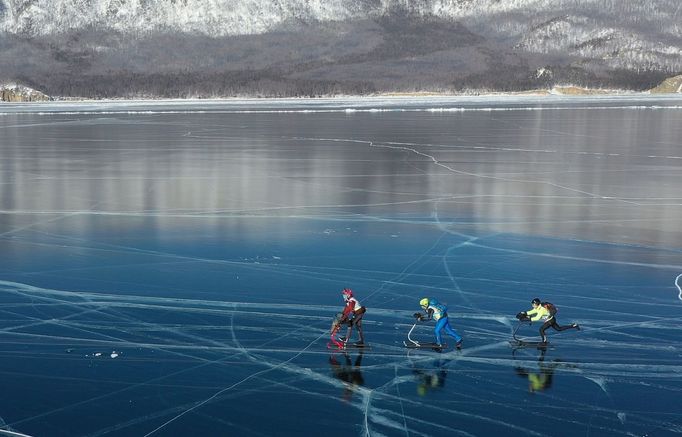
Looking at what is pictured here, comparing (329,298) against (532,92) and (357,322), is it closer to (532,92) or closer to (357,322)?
(357,322)

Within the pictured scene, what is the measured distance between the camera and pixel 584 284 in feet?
38.5

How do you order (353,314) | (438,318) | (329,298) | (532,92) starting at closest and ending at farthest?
(438,318) → (353,314) → (329,298) → (532,92)

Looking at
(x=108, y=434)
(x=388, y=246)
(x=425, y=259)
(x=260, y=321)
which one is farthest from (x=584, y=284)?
(x=108, y=434)

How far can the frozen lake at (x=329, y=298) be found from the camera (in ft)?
25.4

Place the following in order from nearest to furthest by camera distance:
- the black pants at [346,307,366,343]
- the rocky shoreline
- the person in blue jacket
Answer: the person in blue jacket → the black pants at [346,307,366,343] → the rocky shoreline

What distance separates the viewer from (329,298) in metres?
11.2

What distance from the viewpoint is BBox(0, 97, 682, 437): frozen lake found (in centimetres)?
773

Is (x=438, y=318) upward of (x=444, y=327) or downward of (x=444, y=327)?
upward

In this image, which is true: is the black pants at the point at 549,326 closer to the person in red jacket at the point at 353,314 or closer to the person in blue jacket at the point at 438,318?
the person in blue jacket at the point at 438,318

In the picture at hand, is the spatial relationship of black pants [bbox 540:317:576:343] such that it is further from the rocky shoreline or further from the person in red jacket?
the rocky shoreline

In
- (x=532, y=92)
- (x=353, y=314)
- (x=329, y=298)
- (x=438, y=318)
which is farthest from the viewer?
(x=532, y=92)

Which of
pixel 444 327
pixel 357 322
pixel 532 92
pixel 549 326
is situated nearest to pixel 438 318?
pixel 444 327

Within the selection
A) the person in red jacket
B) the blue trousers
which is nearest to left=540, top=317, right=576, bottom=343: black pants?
the blue trousers

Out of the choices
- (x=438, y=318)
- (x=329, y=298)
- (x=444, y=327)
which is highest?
(x=438, y=318)
